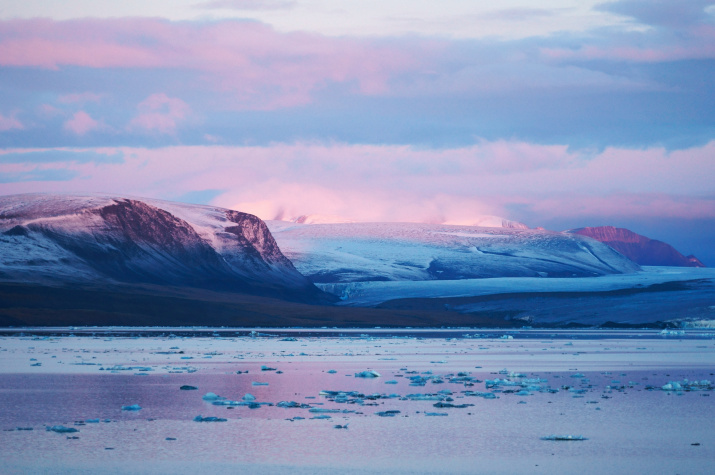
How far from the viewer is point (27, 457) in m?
11.4

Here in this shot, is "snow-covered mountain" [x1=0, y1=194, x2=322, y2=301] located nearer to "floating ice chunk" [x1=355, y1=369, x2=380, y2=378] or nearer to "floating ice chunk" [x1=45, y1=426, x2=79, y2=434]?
"floating ice chunk" [x1=355, y1=369, x2=380, y2=378]

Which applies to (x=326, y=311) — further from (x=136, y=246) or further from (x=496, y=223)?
(x=496, y=223)

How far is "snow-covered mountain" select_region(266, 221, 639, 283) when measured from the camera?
5020 inches

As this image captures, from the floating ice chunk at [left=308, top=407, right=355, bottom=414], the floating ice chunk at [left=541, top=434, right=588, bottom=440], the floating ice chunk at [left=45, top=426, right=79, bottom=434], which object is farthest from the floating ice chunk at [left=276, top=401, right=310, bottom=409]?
the floating ice chunk at [left=541, top=434, right=588, bottom=440]

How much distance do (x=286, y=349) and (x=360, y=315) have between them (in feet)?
143

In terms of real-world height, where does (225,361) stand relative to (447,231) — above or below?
below

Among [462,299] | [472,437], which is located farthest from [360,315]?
[472,437]

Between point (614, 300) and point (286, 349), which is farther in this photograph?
point (614, 300)

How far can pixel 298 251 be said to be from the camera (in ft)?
437

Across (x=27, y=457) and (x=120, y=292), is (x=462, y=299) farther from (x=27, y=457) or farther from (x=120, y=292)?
(x=27, y=457)

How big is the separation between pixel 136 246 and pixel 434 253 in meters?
47.6

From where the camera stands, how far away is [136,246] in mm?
100125

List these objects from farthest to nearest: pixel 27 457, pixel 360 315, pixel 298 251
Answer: pixel 298 251
pixel 360 315
pixel 27 457

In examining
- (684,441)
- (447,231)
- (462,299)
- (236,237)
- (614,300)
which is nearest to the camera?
(684,441)
